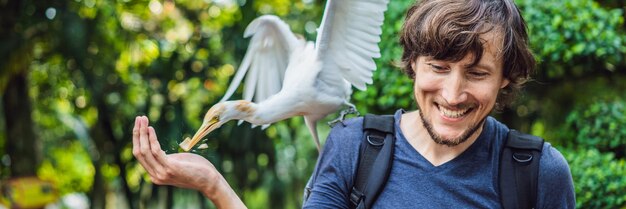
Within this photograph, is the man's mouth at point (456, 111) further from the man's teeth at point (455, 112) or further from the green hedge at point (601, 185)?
the green hedge at point (601, 185)

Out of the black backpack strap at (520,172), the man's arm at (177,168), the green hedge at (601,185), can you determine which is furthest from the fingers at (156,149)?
the green hedge at (601,185)

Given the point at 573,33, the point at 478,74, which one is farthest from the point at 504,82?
the point at 573,33

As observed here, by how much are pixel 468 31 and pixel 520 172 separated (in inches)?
11.6

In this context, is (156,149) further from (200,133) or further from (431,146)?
(431,146)

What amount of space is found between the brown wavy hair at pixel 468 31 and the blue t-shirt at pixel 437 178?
0.55 feet

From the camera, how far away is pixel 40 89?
214 inches

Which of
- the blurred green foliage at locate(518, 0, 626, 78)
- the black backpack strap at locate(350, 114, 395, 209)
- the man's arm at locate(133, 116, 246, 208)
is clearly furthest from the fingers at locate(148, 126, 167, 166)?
the blurred green foliage at locate(518, 0, 626, 78)

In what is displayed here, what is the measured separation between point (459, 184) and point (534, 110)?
211 cm

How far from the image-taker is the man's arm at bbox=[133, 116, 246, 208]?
1.39 metres

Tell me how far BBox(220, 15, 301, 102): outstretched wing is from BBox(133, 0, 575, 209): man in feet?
1.66

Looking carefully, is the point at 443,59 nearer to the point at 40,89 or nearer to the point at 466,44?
the point at 466,44

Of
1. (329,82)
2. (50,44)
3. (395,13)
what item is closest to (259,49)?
(329,82)

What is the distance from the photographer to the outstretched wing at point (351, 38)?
182 centimetres

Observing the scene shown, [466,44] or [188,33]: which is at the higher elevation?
[466,44]
